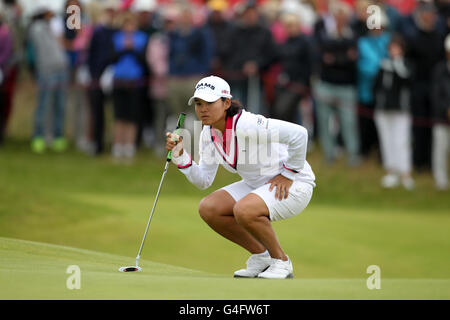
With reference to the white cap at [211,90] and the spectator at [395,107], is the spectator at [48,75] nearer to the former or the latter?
the spectator at [395,107]

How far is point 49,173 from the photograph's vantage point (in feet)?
50.4

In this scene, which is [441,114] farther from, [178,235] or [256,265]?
[256,265]

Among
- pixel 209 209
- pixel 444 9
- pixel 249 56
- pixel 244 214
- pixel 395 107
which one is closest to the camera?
pixel 244 214

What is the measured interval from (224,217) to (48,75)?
33.1 ft

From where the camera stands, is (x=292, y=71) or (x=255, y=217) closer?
(x=255, y=217)

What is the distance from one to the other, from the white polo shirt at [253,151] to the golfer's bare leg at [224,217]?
0.22m

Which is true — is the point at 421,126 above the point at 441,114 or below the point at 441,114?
above

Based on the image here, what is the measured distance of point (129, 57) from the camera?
51.8 ft

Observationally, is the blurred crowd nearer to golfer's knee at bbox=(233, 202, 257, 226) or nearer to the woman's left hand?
the woman's left hand

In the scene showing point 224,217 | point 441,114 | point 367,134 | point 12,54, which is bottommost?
point 224,217

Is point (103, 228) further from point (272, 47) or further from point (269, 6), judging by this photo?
point (269, 6)

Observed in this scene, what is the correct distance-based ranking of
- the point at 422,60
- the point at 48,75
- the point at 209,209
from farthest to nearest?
the point at 48,75, the point at 422,60, the point at 209,209

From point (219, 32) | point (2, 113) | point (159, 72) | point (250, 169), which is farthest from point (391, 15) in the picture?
point (250, 169)
